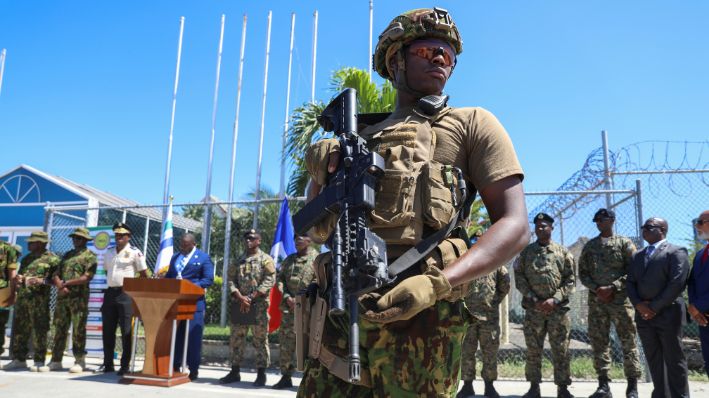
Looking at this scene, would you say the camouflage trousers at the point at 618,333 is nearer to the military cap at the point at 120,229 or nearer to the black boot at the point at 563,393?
the black boot at the point at 563,393

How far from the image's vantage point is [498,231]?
1.42 metres

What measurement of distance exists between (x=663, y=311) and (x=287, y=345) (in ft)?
14.4

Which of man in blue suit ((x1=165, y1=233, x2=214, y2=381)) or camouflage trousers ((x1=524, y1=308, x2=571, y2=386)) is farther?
man in blue suit ((x1=165, y1=233, x2=214, y2=381))

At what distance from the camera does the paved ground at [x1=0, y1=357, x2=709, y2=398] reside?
18.4ft

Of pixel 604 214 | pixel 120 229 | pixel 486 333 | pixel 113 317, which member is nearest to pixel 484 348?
pixel 486 333

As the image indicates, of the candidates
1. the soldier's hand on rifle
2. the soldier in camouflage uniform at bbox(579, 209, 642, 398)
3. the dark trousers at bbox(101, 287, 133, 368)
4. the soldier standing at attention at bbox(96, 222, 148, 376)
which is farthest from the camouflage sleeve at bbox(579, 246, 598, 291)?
the dark trousers at bbox(101, 287, 133, 368)

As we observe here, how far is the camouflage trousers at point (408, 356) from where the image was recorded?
4.79 ft

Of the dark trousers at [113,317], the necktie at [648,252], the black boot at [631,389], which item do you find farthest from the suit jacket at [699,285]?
the dark trousers at [113,317]

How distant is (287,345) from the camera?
273 inches

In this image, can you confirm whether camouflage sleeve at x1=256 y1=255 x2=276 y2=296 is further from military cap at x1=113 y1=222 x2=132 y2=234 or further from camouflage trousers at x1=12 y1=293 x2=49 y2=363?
camouflage trousers at x1=12 y1=293 x2=49 y2=363

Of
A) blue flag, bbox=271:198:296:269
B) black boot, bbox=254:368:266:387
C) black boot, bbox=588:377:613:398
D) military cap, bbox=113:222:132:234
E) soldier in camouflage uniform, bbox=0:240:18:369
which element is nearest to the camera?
black boot, bbox=588:377:613:398

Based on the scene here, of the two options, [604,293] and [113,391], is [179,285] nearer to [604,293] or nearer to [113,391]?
[113,391]

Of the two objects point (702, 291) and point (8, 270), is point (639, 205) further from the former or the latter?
point (8, 270)

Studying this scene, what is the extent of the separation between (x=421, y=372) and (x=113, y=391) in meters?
5.45
